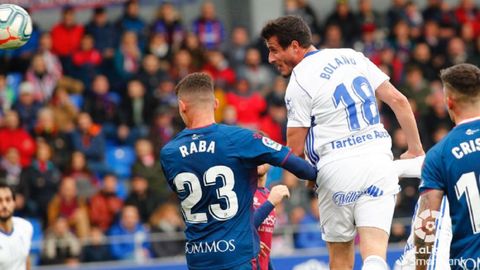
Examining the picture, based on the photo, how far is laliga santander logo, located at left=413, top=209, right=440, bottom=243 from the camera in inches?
327

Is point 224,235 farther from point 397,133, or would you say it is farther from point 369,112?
point 397,133

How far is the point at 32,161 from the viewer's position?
58.5 ft

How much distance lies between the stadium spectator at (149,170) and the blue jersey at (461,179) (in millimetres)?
10888

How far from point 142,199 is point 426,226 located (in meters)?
9.79

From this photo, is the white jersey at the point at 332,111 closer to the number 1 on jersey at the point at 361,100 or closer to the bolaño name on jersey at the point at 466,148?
the number 1 on jersey at the point at 361,100

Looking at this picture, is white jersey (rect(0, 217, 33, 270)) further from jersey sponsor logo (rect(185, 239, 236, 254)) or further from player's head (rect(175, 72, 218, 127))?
player's head (rect(175, 72, 218, 127))

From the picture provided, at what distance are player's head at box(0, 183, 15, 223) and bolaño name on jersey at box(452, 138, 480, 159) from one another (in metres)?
5.64

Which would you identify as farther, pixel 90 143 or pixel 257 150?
pixel 90 143

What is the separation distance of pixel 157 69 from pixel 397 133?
14.4 ft

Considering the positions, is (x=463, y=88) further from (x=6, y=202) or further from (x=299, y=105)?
(x=6, y=202)

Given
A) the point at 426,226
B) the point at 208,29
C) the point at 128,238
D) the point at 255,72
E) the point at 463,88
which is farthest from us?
the point at 208,29

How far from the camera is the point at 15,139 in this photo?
59.4 ft

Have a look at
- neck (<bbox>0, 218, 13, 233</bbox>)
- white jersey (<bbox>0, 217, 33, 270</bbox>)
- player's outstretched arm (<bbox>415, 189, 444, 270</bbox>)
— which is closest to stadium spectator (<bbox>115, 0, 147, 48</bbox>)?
neck (<bbox>0, 218, 13, 233</bbox>)

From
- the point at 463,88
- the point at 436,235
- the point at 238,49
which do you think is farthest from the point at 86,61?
the point at 463,88
